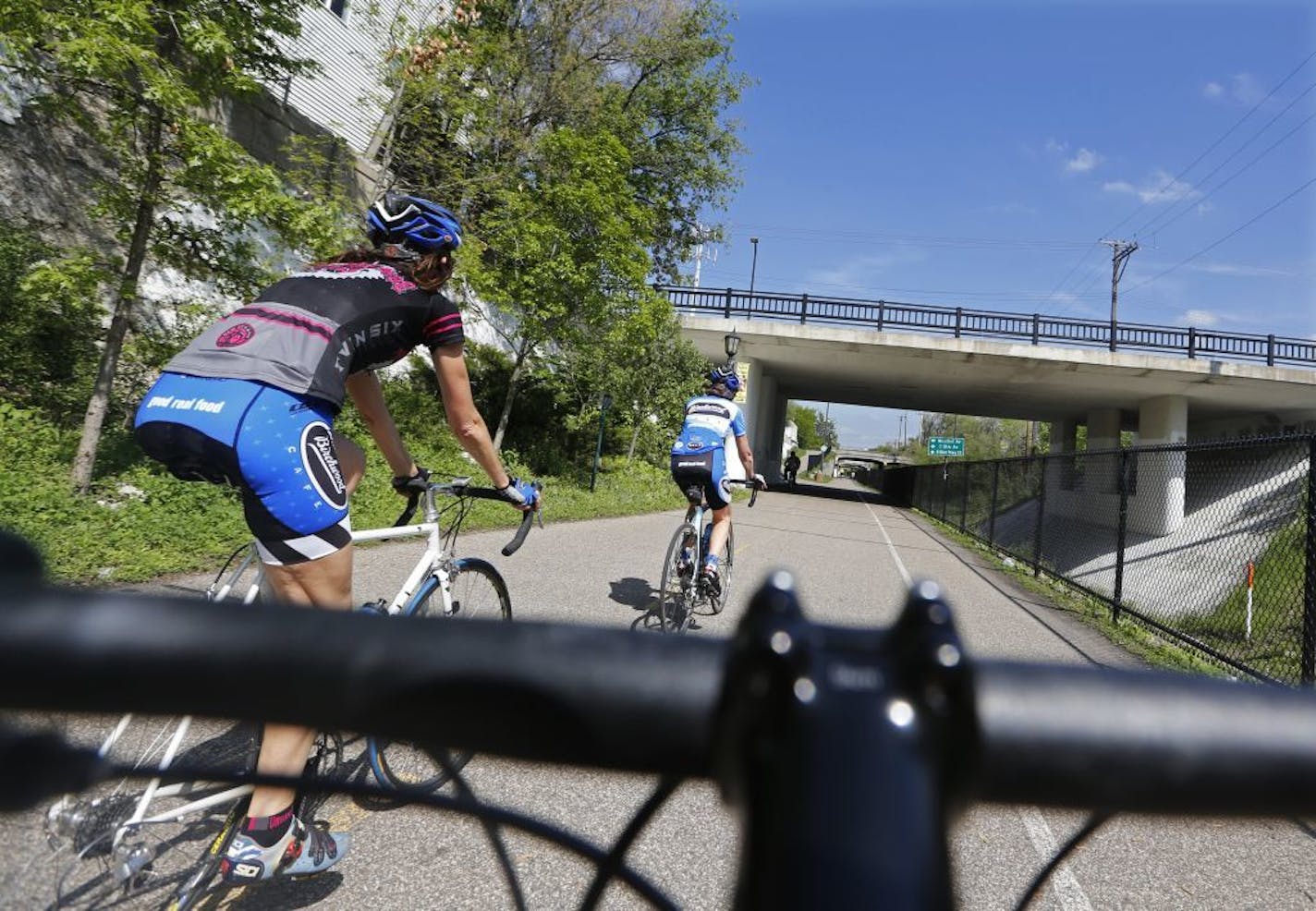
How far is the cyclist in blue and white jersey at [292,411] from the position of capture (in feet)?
6.71

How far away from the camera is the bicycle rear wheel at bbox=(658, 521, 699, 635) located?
590 centimetres

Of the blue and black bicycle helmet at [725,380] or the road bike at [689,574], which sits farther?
the blue and black bicycle helmet at [725,380]

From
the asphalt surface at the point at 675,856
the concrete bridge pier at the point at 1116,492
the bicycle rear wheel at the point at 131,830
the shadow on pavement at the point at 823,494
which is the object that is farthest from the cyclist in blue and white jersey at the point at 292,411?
the shadow on pavement at the point at 823,494

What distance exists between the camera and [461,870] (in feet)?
8.25

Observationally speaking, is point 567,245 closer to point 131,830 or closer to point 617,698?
point 131,830

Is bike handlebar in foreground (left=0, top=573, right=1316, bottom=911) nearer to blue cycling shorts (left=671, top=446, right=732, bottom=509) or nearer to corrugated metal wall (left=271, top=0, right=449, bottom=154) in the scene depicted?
blue cycling shorts (left=671, top=446, right=732, bottom=509)

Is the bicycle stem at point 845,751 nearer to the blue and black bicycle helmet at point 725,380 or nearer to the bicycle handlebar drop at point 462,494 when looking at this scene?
the bicycle handlebar drop at point 462,494

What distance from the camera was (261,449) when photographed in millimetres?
2072

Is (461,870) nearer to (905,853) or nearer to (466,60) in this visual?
(905,853)

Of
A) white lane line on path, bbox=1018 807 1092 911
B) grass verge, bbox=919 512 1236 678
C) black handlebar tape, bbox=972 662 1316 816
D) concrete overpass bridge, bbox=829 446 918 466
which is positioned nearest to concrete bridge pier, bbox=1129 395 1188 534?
grass verge, bbox=919 512 1236 678

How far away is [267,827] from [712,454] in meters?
4.60

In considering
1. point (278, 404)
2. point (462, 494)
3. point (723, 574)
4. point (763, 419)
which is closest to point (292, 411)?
point (278, 404)

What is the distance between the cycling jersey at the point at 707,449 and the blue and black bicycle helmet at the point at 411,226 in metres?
3.78

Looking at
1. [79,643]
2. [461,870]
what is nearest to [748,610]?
[79,643]
